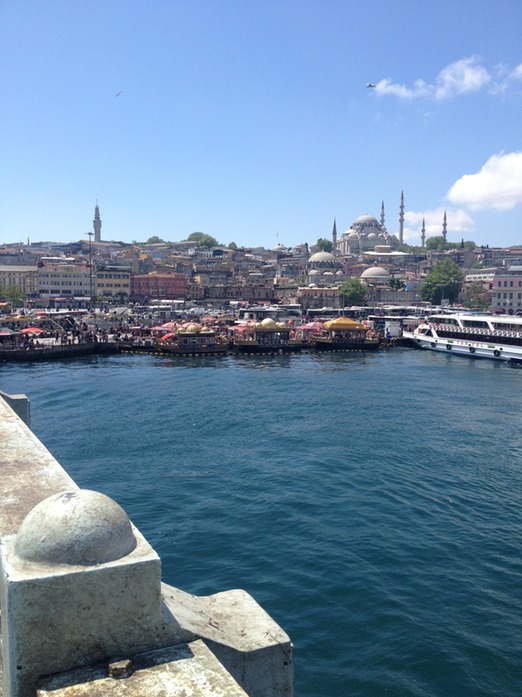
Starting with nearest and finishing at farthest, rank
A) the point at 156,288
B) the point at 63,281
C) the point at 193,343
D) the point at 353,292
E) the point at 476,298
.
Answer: the point at 193,343 → the point at 353,292 → the point at 63,281 → the point at 476,298 → the point at 156,288

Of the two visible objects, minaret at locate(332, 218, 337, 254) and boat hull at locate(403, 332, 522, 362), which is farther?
minaret at locate(332, 218, 337, 254)

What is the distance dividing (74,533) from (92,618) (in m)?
0.51

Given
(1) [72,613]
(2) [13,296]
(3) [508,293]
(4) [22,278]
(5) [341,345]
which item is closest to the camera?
(1) [72,613]

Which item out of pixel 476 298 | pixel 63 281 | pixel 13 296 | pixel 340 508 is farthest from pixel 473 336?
pixel 63 281

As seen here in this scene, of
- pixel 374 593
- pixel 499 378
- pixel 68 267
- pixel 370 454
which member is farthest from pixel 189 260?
pixel 374 593

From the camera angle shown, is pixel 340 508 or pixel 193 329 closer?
pixel 340 508

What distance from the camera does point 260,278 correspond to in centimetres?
10612

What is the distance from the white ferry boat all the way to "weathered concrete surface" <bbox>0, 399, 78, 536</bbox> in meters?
40.0

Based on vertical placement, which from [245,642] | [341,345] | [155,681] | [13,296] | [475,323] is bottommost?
[341,345]

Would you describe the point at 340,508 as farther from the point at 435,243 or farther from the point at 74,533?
the point at 435,243

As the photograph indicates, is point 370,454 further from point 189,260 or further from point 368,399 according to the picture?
point 189,260

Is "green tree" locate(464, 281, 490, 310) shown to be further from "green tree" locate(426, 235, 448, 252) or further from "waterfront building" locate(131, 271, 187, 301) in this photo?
"green tree" locate(426, 235, 448, 252)

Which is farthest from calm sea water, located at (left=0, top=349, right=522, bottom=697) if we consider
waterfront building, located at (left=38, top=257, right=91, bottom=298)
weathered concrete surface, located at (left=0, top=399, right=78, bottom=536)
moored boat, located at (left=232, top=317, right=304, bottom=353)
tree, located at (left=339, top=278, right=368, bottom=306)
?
waterfront building, located at (left=38, top=257, right=91, bottom=298)

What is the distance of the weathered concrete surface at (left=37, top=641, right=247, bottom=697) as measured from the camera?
11.1 ft
